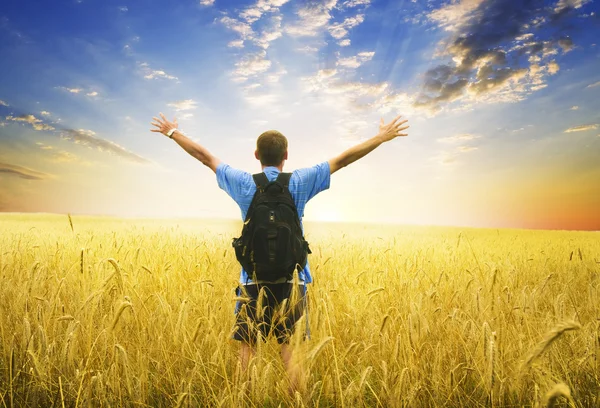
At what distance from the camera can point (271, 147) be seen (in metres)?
3.17

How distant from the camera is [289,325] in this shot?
298cm

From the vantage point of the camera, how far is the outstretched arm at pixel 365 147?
341 cm

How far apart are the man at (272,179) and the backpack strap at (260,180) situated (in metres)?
0.09

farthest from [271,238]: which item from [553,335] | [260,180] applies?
[553,335]

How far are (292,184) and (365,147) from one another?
2.80ft

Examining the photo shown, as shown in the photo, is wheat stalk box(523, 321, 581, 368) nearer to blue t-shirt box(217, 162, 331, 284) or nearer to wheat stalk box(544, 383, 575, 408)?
wheat stalk box(544, 383, 575, 408)

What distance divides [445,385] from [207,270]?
3.98 meters

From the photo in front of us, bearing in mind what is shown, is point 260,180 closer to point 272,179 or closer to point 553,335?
point 272,179

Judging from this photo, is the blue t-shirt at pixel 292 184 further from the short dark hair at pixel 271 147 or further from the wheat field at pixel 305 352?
the wheat field at pixel 305 352

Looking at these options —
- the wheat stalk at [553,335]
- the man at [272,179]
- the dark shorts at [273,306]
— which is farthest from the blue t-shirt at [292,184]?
the wheat stalk at [553,335]

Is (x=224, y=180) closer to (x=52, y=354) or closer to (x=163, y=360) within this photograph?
(x=163, y=360)

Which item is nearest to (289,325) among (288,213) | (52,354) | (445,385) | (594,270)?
(288,213)

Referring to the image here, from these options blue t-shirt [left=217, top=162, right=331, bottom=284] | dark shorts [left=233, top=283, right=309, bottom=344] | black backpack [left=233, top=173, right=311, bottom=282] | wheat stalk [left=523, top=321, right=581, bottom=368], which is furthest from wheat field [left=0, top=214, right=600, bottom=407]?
blue t-shirt [left=217, top=162, right=331, bottom=284]

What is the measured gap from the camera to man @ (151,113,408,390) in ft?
9.55
